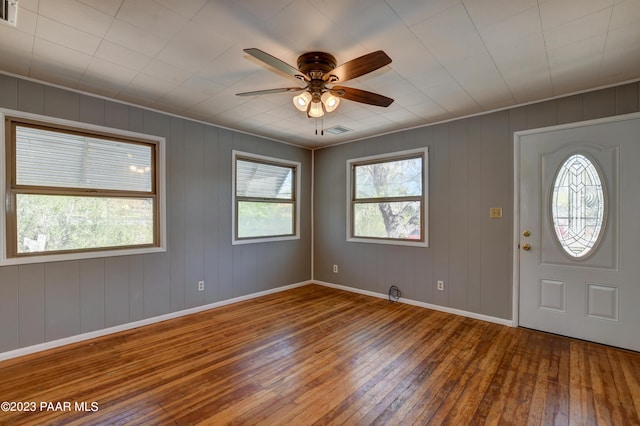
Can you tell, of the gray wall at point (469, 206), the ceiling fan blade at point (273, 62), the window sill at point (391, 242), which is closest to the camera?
the ceiling fan blade at point (273, 62)

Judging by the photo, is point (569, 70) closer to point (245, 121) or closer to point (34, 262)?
point (245, 121)

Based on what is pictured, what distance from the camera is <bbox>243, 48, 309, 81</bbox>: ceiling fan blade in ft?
5.54

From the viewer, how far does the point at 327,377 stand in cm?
228

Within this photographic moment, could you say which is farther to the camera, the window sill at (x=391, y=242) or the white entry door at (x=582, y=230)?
the window sill at (x=391, y=242)

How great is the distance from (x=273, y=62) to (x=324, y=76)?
50cm

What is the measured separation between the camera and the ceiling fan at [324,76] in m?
1.85

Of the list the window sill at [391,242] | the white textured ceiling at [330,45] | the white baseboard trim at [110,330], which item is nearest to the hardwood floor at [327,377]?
the white baseboard trim at [110,330]

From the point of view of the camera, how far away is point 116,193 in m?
3.21

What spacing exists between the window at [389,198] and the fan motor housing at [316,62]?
2254 millimetres

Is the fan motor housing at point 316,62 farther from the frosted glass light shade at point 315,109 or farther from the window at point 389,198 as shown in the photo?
the window at point 389,198

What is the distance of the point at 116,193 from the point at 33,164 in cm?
69

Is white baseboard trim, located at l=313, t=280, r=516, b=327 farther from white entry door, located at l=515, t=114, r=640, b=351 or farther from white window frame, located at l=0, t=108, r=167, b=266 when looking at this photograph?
white window frame, located at l=0, t=108, r=167, b=266

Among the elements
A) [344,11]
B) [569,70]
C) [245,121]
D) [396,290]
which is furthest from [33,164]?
[569,70]

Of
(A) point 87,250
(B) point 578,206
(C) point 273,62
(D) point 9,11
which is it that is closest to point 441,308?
(B) point 578,206
